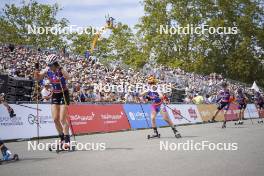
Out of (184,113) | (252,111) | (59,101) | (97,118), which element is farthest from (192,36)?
(59,101)

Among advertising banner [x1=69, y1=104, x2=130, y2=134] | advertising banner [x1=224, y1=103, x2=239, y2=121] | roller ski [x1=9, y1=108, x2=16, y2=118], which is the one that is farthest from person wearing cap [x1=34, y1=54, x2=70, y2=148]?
advertising banner [x1=224, y1=103, x2=239, y2=121]

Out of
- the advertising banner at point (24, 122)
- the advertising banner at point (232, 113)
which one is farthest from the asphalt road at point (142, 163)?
the advertising banner at point (232, 113)

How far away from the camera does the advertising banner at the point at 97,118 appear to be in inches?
752

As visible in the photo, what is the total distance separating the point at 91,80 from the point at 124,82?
293 cm

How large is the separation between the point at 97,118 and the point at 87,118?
2.60 ft

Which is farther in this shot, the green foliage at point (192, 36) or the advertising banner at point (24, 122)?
the green foliage at point (192, 36)

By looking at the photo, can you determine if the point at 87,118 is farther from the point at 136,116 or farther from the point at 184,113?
the point at 184,113

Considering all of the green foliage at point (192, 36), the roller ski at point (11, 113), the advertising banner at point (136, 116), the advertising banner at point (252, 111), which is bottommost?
the advertising banner at point (252, 111)

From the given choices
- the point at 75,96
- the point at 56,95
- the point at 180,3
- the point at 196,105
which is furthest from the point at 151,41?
the point at 56,95

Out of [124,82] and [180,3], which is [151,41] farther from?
[124,82]

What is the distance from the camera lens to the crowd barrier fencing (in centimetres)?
1612

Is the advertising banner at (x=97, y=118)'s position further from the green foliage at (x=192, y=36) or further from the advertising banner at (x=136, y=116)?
the green foliage at (x=192, y=36)

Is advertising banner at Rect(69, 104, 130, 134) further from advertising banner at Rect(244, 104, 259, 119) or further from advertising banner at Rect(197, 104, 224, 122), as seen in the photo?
advertising banner at Rect(244, 104, 259, 119)

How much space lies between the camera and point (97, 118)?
808 inches
